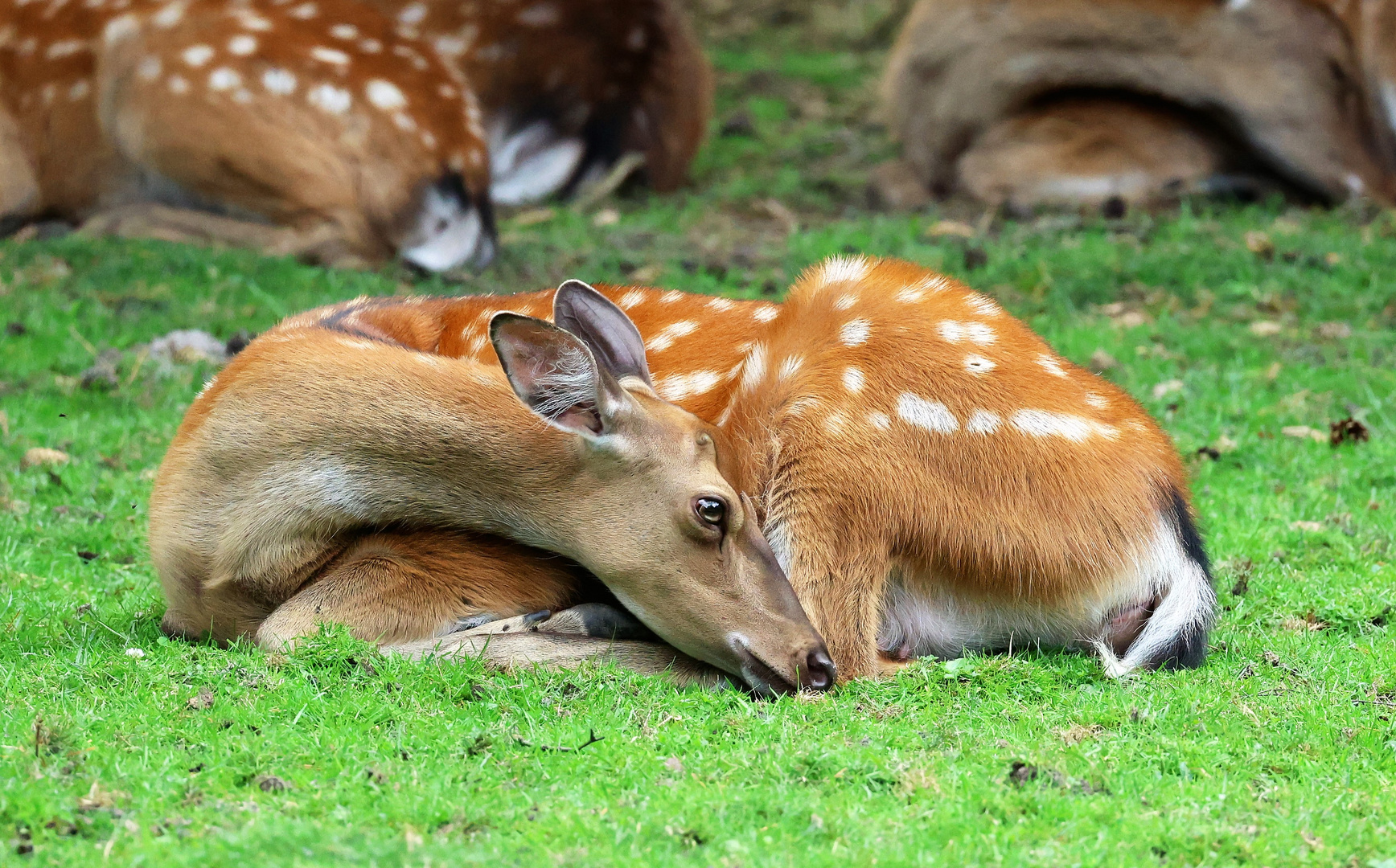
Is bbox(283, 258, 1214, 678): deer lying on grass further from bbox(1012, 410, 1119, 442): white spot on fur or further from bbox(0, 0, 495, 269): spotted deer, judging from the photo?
bbox(0, 0, 495, 269): spotted deer

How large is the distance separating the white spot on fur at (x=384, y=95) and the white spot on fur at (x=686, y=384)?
162 inches

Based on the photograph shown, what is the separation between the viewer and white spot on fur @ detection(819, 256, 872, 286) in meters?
4.48

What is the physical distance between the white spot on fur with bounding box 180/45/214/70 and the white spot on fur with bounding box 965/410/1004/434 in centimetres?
514

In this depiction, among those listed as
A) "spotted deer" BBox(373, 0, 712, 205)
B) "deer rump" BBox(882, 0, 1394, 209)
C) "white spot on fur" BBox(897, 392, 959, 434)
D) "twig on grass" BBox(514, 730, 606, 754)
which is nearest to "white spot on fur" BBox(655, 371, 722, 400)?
"white spot on fur" BBox(897, 392, 959, 434)

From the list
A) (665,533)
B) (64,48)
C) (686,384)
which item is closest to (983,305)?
(686,384)

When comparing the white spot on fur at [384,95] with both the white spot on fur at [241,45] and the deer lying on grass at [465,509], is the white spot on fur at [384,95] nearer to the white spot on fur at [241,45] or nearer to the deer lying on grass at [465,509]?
the white spot on fur at [241,45]

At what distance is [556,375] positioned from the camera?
3.60 metres

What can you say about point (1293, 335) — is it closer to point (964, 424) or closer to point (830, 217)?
point (830, 217)

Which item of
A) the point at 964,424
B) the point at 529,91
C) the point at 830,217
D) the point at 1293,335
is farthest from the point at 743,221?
the point at 964,424

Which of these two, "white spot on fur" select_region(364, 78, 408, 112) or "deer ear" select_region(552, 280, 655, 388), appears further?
"white spot on fur" select_region(364, 78, 408, 112)

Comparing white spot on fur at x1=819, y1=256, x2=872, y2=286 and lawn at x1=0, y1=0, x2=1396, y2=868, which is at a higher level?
white spot on fur at x1=819, y1=256, x2=872, y2=286

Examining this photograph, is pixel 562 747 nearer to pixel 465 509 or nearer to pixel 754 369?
pixel 465 509

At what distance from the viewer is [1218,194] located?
352 inches

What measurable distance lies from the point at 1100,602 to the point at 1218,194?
5.62m
